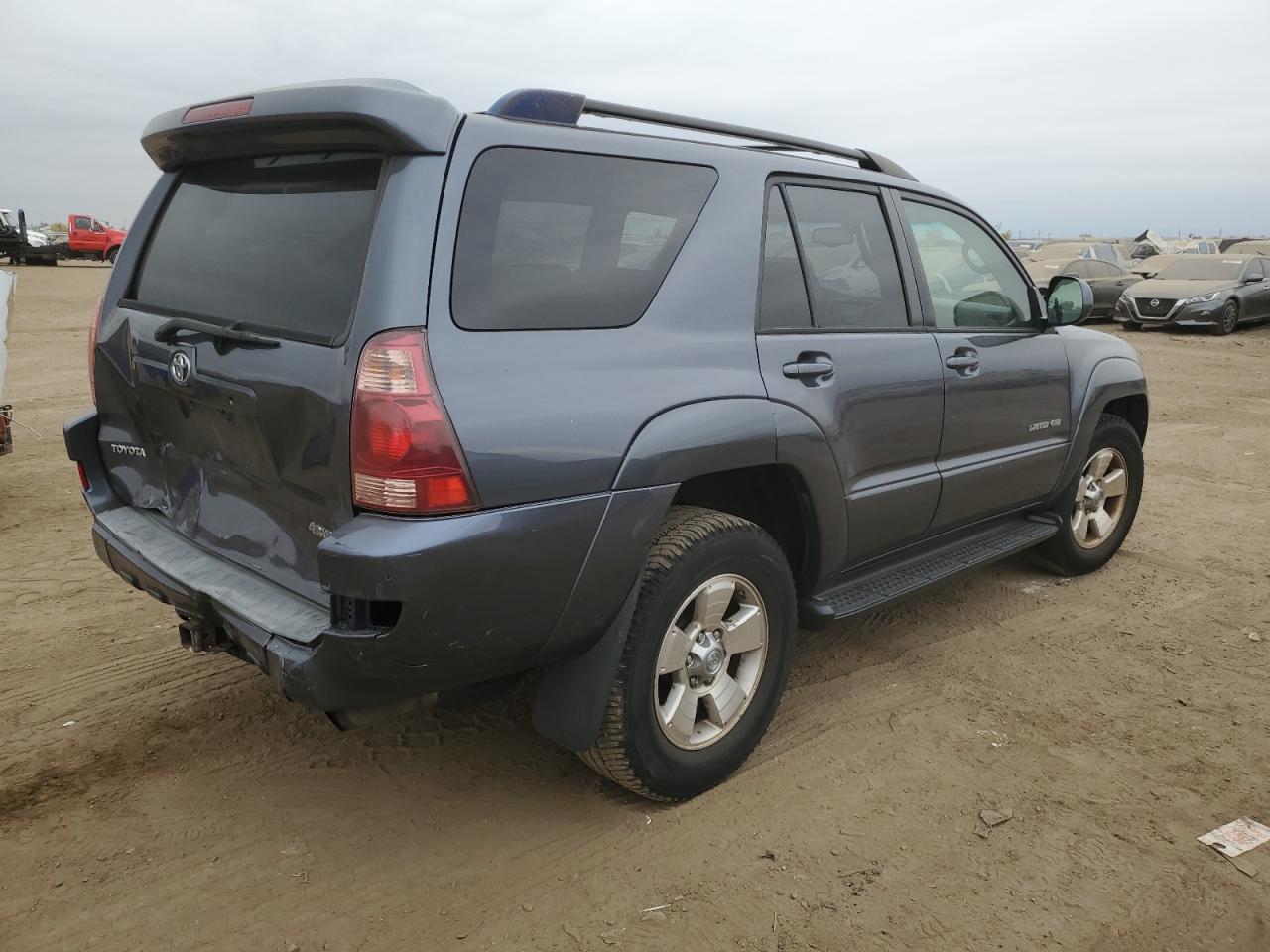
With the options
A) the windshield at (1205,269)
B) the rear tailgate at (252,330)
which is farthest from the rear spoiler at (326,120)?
the windshield at (1205,269)

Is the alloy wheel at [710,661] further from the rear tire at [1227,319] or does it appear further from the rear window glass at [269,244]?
the rear tire at [1227,319]

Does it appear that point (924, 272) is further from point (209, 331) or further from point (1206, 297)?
point (1206, 297)

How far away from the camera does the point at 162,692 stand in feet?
11.5

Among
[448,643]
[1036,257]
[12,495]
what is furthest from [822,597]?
[1036,257]

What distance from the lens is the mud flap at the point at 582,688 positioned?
2.60 metres

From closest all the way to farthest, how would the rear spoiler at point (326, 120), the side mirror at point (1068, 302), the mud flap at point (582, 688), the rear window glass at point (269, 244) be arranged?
the rear spoiler at point (326, 120) < the rear window glass at point (269, 244) < the mud flap at point (582, 688) < the side mirror at point (1068, 302)

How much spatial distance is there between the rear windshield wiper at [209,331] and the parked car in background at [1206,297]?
1770cm

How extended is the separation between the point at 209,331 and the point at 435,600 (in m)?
1.01

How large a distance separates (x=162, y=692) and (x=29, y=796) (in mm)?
657

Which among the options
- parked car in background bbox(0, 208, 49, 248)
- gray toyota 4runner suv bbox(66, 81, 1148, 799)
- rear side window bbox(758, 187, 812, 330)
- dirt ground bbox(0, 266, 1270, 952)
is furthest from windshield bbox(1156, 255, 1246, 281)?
parked car in background bbox(0, 208, 49, 248)

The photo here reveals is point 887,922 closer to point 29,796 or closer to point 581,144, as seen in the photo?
point 581,144

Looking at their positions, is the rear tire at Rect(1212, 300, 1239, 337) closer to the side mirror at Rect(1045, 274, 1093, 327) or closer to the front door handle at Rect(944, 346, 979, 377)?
the side mirror at Rect(1045, 274, 1093, 327)

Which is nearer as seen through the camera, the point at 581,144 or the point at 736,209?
the point at 581,144

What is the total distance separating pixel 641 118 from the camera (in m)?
2.94
